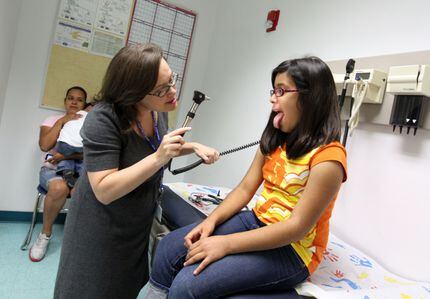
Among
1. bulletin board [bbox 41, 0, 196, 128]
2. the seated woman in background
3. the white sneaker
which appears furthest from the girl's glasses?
the white sneaker

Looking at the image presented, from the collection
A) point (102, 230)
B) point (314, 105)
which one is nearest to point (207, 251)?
point (102, 230)

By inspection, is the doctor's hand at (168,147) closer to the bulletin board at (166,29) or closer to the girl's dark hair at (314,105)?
the girl's dark hair at (314,105)

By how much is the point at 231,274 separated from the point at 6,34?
2.08 m

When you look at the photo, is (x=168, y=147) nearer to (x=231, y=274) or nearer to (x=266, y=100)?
(x=231, y=274)

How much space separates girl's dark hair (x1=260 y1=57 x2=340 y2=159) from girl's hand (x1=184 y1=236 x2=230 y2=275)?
35 centimetres

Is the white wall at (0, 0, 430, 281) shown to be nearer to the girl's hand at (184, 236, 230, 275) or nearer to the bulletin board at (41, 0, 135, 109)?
the bulletin board at (41, 0, 135, 109)

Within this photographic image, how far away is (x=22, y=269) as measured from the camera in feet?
6.39

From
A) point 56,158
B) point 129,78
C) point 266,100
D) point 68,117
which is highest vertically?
point 266,100

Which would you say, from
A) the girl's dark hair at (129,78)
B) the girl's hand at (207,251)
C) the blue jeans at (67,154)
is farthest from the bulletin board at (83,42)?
the girl's hand at (207,251)

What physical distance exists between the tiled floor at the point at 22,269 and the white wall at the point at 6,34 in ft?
3.04

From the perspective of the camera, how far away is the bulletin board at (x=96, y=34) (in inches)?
97.1

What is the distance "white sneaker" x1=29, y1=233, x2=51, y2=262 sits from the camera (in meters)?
2.07

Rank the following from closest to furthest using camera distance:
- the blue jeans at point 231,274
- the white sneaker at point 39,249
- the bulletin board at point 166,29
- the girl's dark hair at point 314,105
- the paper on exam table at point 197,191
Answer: the blue jeans at point 231,274
the girl's dark hair at point 314,105
the paper on exam table at point 197,191
the white sneaker at point 39,249
the bulletin board at point 166,29

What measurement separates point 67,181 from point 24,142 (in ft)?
1.98
